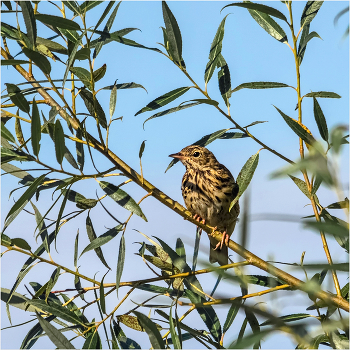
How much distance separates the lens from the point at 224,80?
12.6 ft

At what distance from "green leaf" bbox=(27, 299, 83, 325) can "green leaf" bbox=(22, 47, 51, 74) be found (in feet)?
5.03

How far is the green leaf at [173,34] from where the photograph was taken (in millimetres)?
3457

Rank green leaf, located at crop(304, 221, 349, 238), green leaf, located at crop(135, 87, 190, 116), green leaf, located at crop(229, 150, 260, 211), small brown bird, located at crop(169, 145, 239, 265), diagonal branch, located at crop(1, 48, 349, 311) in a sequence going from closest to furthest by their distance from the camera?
1. green leaf, located at crop(304, 221, 349, 238)
2. diagonal branch, located at crop(1, 48, 349, 311)
3. green leaf, located at crop(229, 150, 260, 211)
4. green leaf, located at crop(135, 87, 190, 116)
5. small brown bird, located at crop(169, 145, 239, 265)

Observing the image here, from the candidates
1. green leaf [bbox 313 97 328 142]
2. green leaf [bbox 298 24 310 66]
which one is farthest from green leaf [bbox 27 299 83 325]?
green leaf [bbox 298 24 310 66]

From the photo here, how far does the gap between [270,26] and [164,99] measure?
2.97 feet

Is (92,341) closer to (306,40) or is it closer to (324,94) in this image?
(324,94)

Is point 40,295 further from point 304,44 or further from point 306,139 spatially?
point 304,44

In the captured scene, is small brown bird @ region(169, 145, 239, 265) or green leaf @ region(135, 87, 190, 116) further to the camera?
small brown bird @ region(169, 145, 239, 265)

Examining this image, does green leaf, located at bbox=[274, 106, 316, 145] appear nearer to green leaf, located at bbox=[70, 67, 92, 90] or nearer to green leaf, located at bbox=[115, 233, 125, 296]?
green leaf, located at bbox=[70, 67, 92, 90]

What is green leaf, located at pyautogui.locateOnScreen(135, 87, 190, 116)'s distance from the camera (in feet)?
11.8

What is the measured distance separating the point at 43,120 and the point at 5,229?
29.4 inches

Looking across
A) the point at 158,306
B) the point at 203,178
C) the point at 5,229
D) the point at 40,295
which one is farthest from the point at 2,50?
the point at 203,178

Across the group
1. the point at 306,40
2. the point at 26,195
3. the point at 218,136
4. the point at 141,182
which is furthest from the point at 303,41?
the point at 26,195

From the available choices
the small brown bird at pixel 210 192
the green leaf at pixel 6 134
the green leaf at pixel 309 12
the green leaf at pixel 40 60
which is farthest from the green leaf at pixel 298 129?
the small brown bird at pixel 210 192
